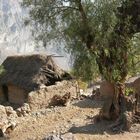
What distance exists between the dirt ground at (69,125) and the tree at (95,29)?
4.58 feet

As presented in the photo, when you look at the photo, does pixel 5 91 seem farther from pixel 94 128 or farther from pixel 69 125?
pixel 94 128

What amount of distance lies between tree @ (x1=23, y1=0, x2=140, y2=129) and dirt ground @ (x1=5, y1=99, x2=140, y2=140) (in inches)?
54.9

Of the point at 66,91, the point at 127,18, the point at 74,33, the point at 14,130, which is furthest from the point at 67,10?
the point at 66,91

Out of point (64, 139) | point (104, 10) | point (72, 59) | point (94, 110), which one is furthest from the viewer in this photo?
point (94, 110)

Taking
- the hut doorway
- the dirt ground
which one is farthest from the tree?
the hut doorway

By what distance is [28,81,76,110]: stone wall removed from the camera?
24188 millimetres

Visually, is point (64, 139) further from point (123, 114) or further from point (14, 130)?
point (14, 130)

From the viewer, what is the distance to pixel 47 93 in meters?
25.2

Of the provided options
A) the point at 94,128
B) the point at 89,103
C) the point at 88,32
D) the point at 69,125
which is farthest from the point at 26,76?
the point at 88,32

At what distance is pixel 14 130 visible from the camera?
63.6ft

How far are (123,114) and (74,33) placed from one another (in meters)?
3.98

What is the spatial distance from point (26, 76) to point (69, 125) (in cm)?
932

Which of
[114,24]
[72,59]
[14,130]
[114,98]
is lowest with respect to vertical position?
[14,130]

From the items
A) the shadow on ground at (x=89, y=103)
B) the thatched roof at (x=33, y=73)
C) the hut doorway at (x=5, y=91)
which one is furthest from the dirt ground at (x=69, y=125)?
the hut doorway at (x=5, y=91)
